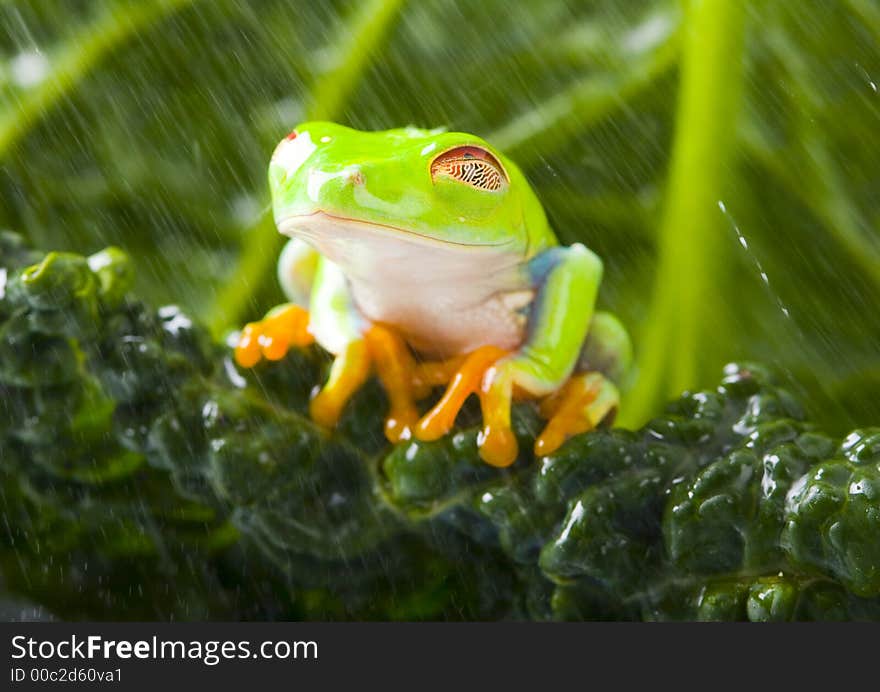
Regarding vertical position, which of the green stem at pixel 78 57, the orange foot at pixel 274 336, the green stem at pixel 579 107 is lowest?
the green stem at pixel 579 107

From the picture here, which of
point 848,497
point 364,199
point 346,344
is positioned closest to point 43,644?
point 346,344

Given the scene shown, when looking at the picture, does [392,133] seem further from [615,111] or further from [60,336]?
[615,111]

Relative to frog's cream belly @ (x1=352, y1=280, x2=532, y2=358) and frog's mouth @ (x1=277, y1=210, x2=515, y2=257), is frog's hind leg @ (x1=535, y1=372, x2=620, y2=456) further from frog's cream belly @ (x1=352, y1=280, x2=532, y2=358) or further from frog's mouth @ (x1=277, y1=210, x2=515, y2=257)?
frog's mouth @ (x1=277, y1=210, x2=515, y2=257)

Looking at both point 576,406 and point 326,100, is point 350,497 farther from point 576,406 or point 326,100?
point 326,100

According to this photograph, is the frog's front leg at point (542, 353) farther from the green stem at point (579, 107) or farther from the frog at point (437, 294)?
the green stem at point (579, 107)

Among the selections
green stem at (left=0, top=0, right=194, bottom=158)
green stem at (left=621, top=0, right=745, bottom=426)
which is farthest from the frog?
green stem at (left=0, top=0, right=194, bottom=158)

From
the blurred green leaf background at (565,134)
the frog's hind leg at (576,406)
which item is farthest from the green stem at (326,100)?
the frog's hind leg at (576,406)
